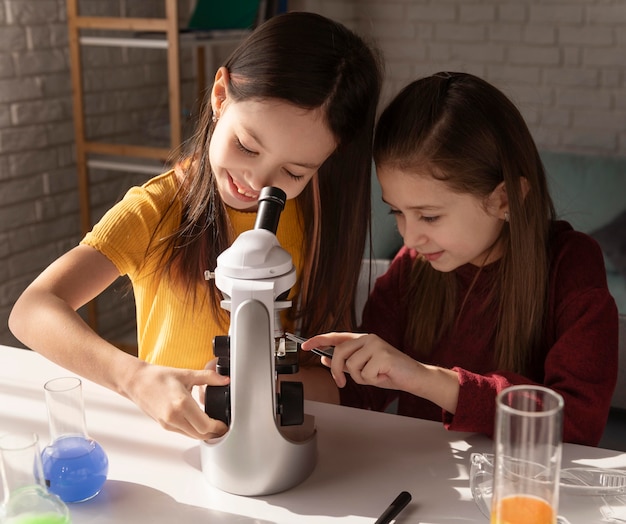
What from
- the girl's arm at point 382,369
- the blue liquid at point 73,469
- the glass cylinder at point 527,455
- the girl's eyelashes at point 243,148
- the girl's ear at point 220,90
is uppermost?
the girl's ear at point 220,90

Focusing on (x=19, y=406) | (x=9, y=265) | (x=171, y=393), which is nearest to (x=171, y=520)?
(x=171, y=393)

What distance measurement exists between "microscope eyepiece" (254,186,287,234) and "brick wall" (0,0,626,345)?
7.22 ft

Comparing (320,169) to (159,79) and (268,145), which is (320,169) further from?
(159,79)

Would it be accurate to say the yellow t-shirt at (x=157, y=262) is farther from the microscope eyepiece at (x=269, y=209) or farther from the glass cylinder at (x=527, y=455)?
the glass cylinder at (x=527, y=455)

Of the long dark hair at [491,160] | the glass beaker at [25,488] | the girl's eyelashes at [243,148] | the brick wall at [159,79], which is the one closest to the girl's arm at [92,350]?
the glass beaker at [25,488]

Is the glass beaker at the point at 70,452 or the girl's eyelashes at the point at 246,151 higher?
the girl's eyelashes at the point at 246,151

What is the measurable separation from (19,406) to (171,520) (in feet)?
1.29

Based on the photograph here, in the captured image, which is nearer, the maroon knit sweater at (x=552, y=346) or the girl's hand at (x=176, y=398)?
the girl's hand at (x=176, y=398)

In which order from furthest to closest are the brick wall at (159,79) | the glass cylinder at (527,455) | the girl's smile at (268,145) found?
the brick wall at (159,79) < the girl's smile at (268,145) < the glass cylinder at (527,455)

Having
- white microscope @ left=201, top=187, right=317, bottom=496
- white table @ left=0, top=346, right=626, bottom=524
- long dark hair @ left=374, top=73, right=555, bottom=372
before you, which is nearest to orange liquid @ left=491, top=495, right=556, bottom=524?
white table @ left=0, top=346, right=626, bottom=524

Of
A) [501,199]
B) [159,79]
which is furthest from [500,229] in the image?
[159,79]

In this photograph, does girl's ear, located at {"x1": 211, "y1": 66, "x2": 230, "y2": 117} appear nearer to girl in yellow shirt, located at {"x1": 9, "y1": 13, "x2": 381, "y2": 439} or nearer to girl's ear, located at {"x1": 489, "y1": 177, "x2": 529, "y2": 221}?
girl in yellow shirt, located at {"x1": 9, "y1": 13, "x2": 381, "y2": 439}

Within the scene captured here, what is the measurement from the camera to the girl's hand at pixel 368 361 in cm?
111

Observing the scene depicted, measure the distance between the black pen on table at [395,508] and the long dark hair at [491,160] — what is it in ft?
1.47
